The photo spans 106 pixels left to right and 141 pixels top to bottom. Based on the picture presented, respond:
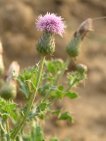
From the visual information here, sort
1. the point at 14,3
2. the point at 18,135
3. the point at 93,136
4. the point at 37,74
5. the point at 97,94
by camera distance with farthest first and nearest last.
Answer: the point at 14,3 → the point at 97,94 → the point at 93,136 → the point at 18,135 → the point at 37,74

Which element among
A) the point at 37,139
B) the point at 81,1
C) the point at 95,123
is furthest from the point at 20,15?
the point at 37,139

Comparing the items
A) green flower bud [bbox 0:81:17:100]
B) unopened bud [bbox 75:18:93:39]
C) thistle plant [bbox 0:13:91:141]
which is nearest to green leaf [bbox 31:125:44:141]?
thistle plant [bbox 0:13:91:141]

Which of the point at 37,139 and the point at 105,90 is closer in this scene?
the point at 37,139

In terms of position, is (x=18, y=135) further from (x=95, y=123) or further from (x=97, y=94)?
(x=97, y=94)

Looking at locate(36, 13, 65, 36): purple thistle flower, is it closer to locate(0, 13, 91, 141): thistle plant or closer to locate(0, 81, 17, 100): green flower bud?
locate(0, 13, 91, 141): thistle plant

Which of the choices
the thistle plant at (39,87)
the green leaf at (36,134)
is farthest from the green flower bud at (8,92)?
the green leaf at (36,134)

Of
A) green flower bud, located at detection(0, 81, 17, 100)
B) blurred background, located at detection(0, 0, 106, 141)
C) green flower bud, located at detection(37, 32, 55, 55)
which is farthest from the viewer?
blurred background, located at detection(0, 0, 106, 141)
